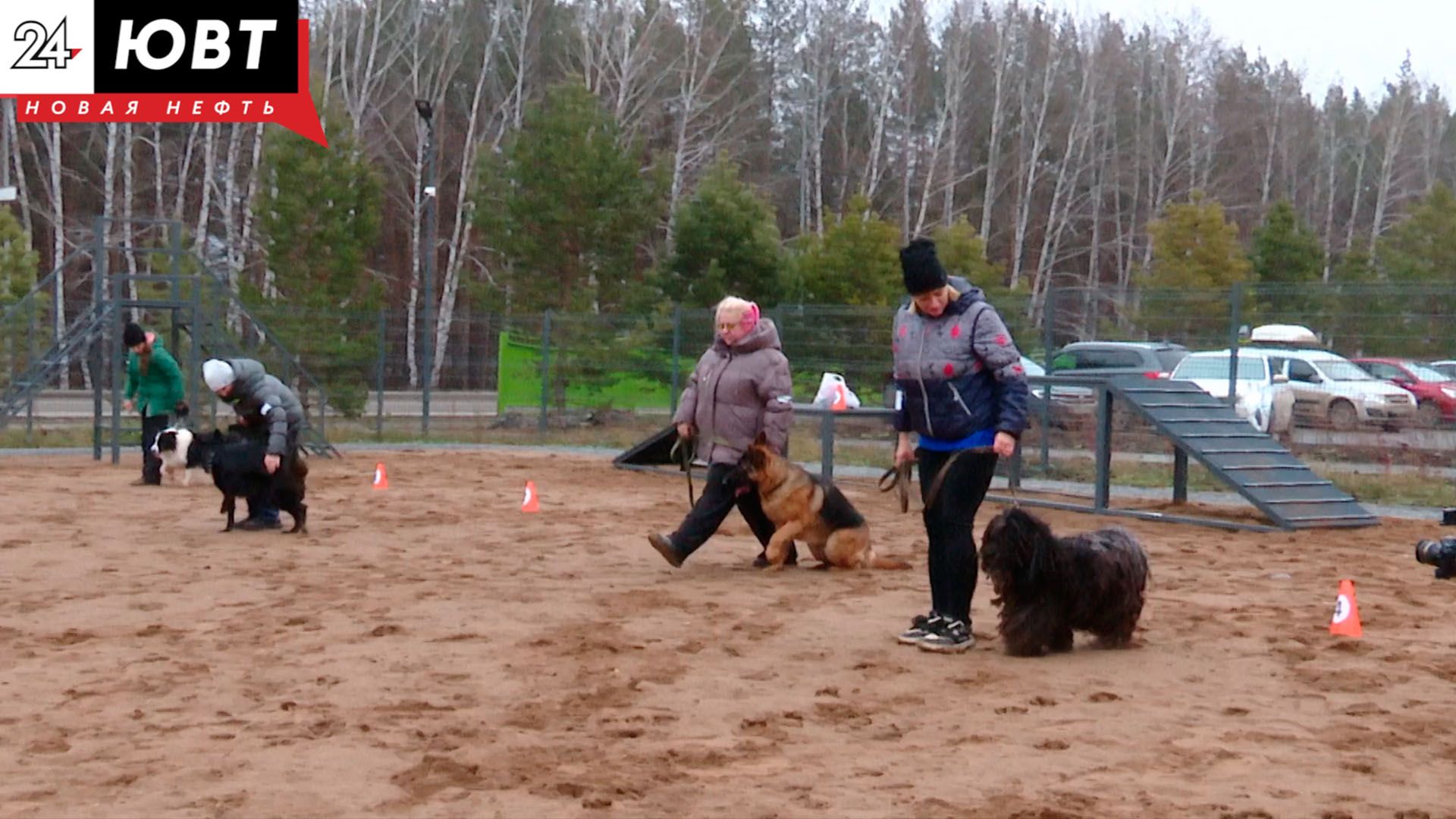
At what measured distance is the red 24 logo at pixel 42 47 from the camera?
78.1 feet

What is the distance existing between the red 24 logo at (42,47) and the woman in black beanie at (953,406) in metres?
19.7

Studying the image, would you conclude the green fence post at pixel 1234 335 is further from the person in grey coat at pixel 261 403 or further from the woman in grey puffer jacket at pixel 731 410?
the person in grey coat at pixel 261 403

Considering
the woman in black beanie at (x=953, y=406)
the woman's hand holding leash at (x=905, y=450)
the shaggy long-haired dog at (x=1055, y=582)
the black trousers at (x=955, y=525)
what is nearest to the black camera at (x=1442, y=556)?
the shaggy long-haired dog at (x=1055, y=582)

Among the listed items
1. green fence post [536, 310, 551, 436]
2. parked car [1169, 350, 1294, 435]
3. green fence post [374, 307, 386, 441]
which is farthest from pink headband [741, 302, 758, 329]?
green fence post [536, 310, 551, 436]

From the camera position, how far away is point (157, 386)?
1593cm

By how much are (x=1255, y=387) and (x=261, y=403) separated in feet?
37.1

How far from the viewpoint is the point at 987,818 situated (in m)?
4.43

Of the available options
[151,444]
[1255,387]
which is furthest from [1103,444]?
[151,444]

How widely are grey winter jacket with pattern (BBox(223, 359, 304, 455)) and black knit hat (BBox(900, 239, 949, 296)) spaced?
571 cm

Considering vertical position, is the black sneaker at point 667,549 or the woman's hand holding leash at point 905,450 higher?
the woman's hand holding leash at point 905,450

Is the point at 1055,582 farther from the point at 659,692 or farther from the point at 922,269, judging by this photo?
the point at 659,692

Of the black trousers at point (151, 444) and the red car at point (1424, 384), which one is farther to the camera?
the red car at point (1424, 384)

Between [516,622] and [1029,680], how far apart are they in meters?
2.64

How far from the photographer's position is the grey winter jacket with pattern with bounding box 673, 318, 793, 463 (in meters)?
9.68
